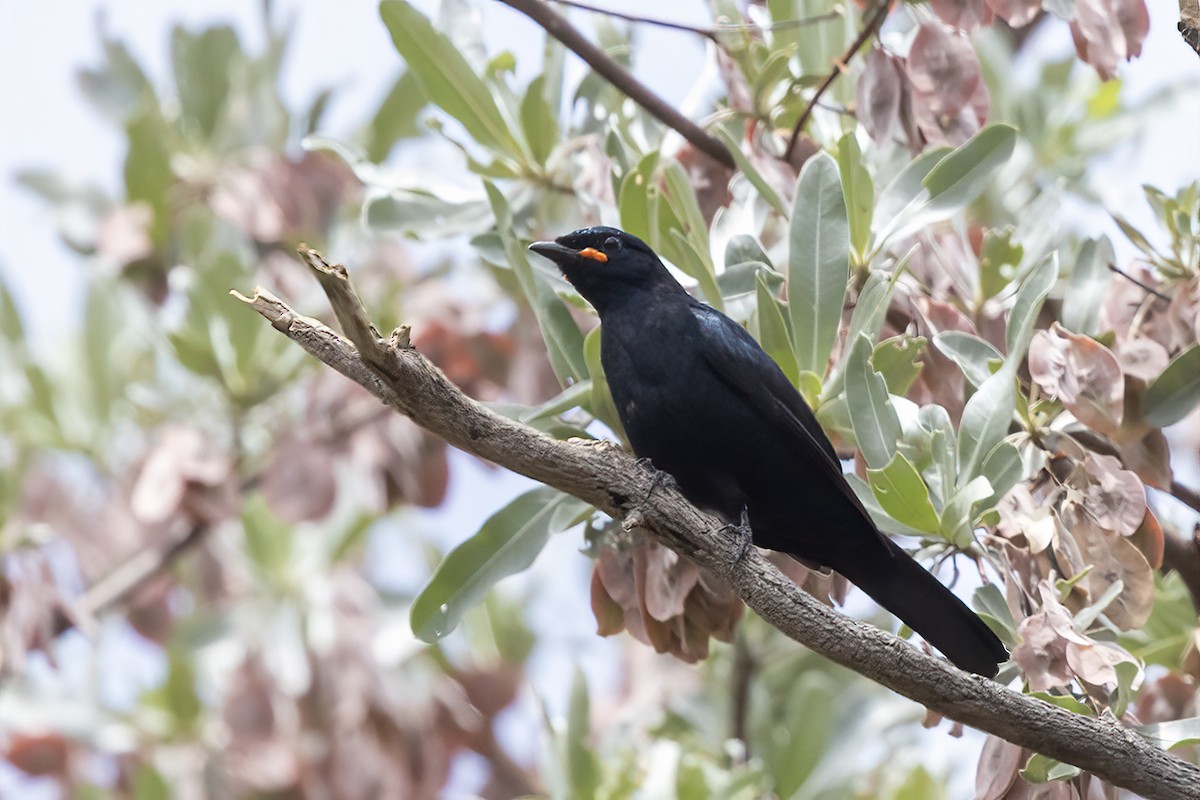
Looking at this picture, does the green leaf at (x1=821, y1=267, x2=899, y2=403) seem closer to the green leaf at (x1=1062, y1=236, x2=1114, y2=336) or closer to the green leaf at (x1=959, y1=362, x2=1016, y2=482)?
the green leaf at (x1=959, y1=362, x2=1016, y2=482)

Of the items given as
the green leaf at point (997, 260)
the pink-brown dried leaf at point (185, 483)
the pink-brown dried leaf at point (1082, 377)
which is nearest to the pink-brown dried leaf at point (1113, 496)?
the pink-brown dried leaf at point (1082, 377)

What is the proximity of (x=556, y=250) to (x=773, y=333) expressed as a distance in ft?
2.78

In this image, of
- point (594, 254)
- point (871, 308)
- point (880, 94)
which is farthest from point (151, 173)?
point (871, 308)

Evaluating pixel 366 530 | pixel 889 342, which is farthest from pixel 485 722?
Answer: pixel 889 342

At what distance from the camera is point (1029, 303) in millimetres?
3369

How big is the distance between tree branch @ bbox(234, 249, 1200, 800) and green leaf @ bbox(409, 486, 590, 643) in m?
0.52

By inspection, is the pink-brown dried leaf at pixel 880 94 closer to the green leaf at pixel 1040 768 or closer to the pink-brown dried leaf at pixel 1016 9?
the pink-brown dried leaf at pixel 1016 9

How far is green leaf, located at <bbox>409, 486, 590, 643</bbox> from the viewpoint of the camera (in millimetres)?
3453

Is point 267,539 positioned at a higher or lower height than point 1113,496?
lower

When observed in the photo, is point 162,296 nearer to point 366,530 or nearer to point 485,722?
point 366,530

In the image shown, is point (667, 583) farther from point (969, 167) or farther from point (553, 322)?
point (969, 167)

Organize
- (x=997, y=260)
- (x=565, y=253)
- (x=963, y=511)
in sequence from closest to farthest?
(x=963, y=511)
(x=997, y=260)
(x=565, y=253)

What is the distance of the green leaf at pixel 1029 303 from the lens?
10.8 feet

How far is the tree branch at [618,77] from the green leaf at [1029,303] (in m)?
1.10
